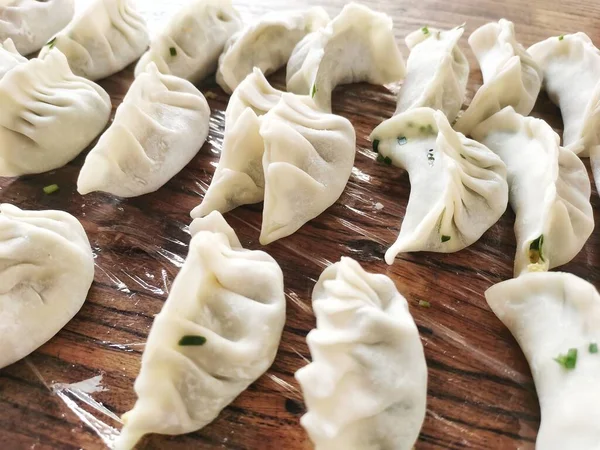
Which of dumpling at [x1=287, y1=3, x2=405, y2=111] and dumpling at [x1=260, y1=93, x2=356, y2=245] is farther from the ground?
dumpling at [x1=287, y1=3, x2=405, y2=111]

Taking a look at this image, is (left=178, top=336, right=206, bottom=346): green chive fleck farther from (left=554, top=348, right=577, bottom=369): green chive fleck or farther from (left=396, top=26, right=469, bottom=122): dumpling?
(left=396, top=26, right=469, bottom=122): dumpling

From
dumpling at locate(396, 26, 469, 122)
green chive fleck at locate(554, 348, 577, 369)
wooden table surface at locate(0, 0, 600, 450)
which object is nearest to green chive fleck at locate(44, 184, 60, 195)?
wooden table surface at locate(0, 0, 600, 450)

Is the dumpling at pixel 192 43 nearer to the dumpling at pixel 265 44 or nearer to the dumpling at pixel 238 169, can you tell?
the dumpling at pixel 265 44

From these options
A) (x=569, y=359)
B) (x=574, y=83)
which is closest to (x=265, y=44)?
(x=574, y=83)

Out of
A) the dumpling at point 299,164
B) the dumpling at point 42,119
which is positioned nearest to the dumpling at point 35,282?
the dumpling at point 42,119

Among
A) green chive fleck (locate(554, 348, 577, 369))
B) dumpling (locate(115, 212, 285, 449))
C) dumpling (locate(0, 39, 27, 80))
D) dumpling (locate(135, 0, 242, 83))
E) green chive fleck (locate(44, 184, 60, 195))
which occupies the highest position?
dumpling (locate(135, 0, 242, 83))

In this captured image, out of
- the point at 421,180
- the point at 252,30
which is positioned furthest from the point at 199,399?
the point at 252,30
